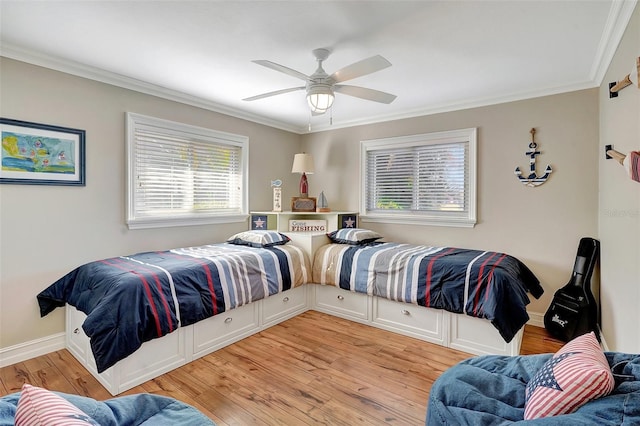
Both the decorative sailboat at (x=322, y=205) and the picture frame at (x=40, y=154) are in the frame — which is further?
the decorative sailboat at (x=322, y=205)

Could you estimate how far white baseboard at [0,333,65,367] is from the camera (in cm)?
249

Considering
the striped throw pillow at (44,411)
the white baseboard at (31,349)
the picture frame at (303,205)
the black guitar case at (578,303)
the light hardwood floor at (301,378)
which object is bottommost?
the light hardwood floor at (301,378)

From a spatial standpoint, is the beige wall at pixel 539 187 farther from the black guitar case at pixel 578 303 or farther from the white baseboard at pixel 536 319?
the black guitar case at pixel 578 303

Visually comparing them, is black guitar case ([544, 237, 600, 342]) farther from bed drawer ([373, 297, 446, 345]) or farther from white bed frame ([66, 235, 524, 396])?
bed drawer ([373, 297, 446, 345])

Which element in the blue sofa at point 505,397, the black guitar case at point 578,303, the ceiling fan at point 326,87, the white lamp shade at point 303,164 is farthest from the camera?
the white lamp shade at point 303,164

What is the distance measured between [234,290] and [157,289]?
2.27 feet

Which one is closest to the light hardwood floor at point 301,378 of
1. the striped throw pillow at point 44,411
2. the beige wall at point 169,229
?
the beige wall at point 169,229

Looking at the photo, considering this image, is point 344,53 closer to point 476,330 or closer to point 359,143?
point 359,143

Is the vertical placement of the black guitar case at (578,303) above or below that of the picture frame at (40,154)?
below

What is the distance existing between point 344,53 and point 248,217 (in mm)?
2585

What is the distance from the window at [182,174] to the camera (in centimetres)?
321

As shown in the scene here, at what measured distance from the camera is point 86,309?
2.32 metres

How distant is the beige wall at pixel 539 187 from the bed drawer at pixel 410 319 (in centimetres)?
117

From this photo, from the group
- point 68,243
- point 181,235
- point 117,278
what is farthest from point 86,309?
point 181,235
